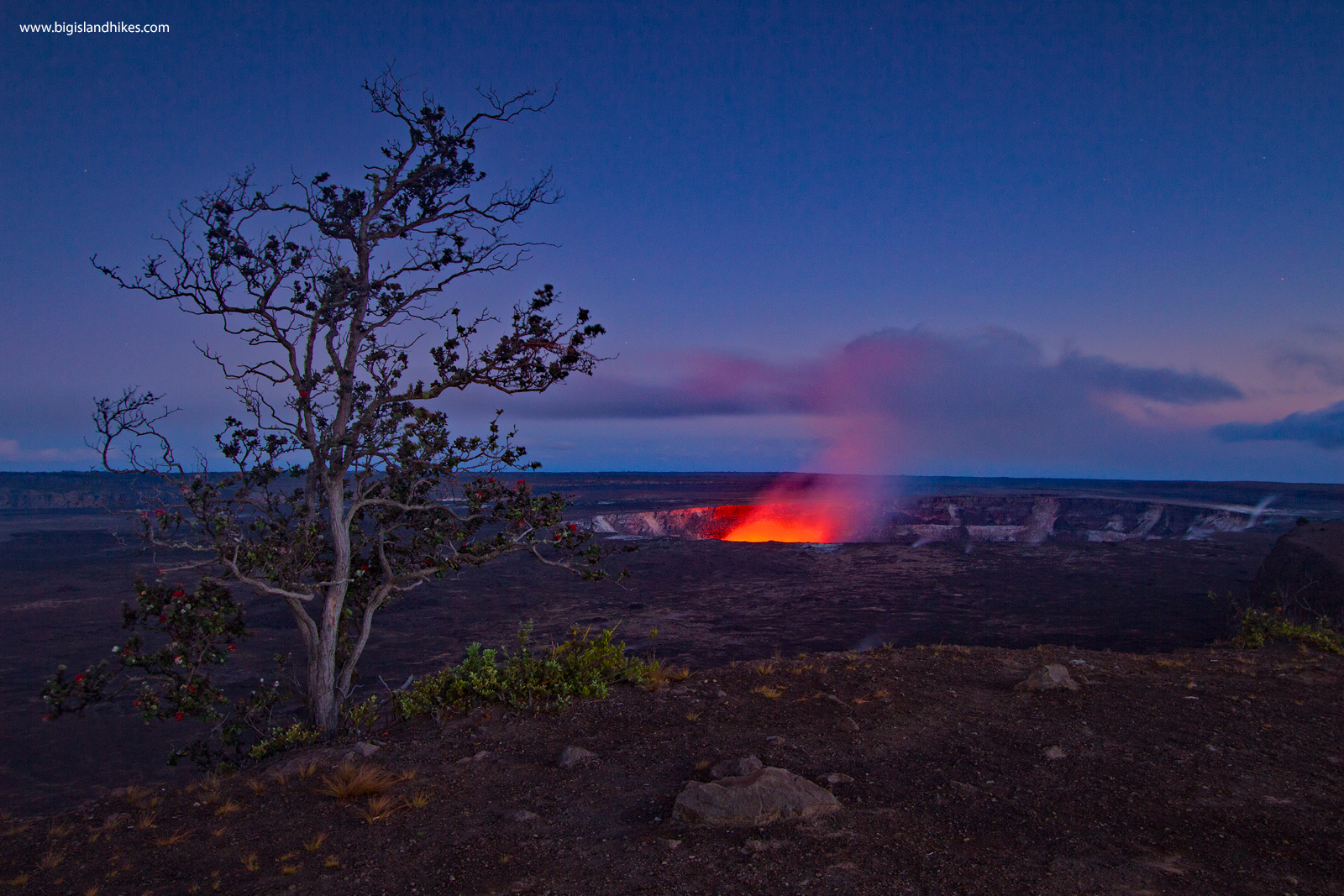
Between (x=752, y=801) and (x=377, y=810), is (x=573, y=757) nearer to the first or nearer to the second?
(x=377, y=810)

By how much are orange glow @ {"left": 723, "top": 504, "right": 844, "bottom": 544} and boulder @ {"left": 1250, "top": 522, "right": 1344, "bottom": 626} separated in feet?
89.1

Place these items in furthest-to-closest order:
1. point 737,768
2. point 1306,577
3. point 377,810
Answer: point 1306,577 → point 737,768 → point 377,810

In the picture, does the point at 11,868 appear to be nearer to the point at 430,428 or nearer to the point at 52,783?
the point at 430,428

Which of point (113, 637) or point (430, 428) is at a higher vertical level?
point (430, 428)

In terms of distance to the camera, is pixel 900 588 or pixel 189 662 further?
pixel 900 588

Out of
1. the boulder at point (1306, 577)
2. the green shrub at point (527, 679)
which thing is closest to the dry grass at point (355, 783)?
the green shrub at point (527, 679)

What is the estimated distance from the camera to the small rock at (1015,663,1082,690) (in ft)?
26.9

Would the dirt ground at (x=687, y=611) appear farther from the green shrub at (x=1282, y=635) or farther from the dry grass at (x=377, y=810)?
the green shrub at (x=1282, y=635)

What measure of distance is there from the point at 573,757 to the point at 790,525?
44925mm

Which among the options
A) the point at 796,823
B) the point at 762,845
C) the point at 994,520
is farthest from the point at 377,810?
the point at 994,520

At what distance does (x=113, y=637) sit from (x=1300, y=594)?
31871 mm

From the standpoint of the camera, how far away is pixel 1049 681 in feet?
27.0

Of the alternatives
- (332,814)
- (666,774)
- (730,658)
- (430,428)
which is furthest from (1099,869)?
(730,658)

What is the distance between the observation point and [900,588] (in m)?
25.0
